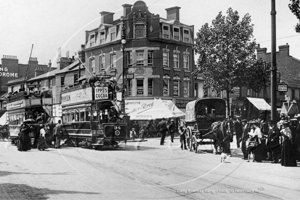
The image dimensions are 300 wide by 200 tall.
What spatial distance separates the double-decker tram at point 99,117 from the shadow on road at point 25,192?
10.6m

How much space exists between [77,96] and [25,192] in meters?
14.0

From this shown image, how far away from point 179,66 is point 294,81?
14642 mm

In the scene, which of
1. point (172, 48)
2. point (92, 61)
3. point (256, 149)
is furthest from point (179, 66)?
point (256, 149)

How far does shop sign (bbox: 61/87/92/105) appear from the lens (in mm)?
21281

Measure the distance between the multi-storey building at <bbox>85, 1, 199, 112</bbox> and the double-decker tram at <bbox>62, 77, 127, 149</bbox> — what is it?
1224 cm

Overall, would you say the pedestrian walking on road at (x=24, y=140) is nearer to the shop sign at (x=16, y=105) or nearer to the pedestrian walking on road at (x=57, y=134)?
the pedestrian walking on road at (x=57, y=134)

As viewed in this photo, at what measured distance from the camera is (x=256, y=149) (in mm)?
14461

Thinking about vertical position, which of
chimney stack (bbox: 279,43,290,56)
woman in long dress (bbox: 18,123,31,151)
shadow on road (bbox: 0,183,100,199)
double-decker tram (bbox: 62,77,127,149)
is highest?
chimney stack (bbox: 279,43,290,56)

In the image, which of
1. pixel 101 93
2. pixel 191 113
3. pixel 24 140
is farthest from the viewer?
pixel 24 140

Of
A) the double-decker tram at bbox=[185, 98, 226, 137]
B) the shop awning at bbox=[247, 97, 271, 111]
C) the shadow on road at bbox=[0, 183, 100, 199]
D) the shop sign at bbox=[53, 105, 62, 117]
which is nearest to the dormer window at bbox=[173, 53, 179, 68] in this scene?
the shop awning at bbox=[247, 97, 271, 111]

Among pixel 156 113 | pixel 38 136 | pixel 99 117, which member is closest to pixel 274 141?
pixel 99 117

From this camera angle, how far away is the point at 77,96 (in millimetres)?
22719

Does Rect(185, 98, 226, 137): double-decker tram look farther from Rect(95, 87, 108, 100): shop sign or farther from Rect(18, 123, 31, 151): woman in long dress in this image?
Rect(18, 123, 31, 151): woman in long dress

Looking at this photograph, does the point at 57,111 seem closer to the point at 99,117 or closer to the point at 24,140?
the point at 24,140
